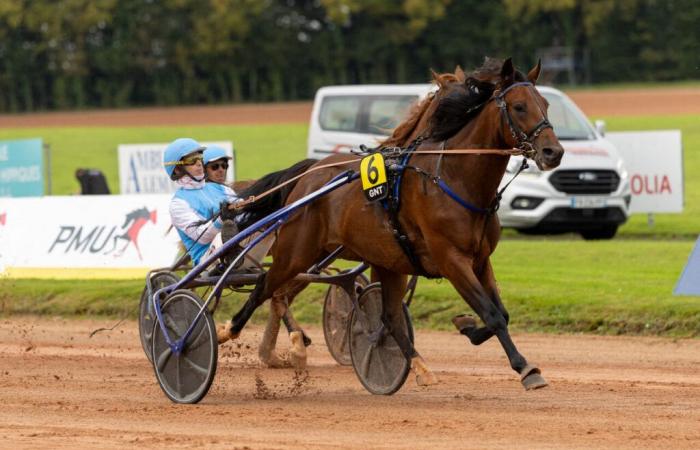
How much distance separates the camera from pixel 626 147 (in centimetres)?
1877

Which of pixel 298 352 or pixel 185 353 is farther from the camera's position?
pixel 298 352

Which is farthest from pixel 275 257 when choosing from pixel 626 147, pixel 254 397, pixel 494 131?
pixel 626 147

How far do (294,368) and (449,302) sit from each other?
10.6 feet

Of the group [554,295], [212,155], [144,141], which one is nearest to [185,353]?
[212,155]

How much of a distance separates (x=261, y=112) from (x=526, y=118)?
40.5 meters

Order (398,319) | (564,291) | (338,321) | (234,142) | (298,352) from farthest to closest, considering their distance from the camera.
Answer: (234,142) < (564,291) < (338,321) < (298,352) < (398,319)

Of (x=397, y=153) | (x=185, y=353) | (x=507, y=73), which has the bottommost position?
(x=185, y=353)

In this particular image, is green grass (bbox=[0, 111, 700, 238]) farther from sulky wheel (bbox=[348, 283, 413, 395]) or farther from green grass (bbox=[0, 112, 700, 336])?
sulky wheel (bbox=[348, 283, 413, 395])

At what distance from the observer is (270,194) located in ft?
28.6

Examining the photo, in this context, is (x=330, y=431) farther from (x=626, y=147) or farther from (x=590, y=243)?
(x=626, y=147)

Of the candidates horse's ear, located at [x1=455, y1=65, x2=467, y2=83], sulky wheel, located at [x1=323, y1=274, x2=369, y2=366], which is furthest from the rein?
sulky wheel, located at [x1=323, y1=274, x2=369, y2=366]

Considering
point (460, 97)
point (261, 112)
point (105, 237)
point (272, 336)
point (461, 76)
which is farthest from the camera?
point (261, 112)

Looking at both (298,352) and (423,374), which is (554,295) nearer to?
(298,352)

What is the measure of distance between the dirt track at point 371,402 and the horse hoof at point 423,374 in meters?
0.08
